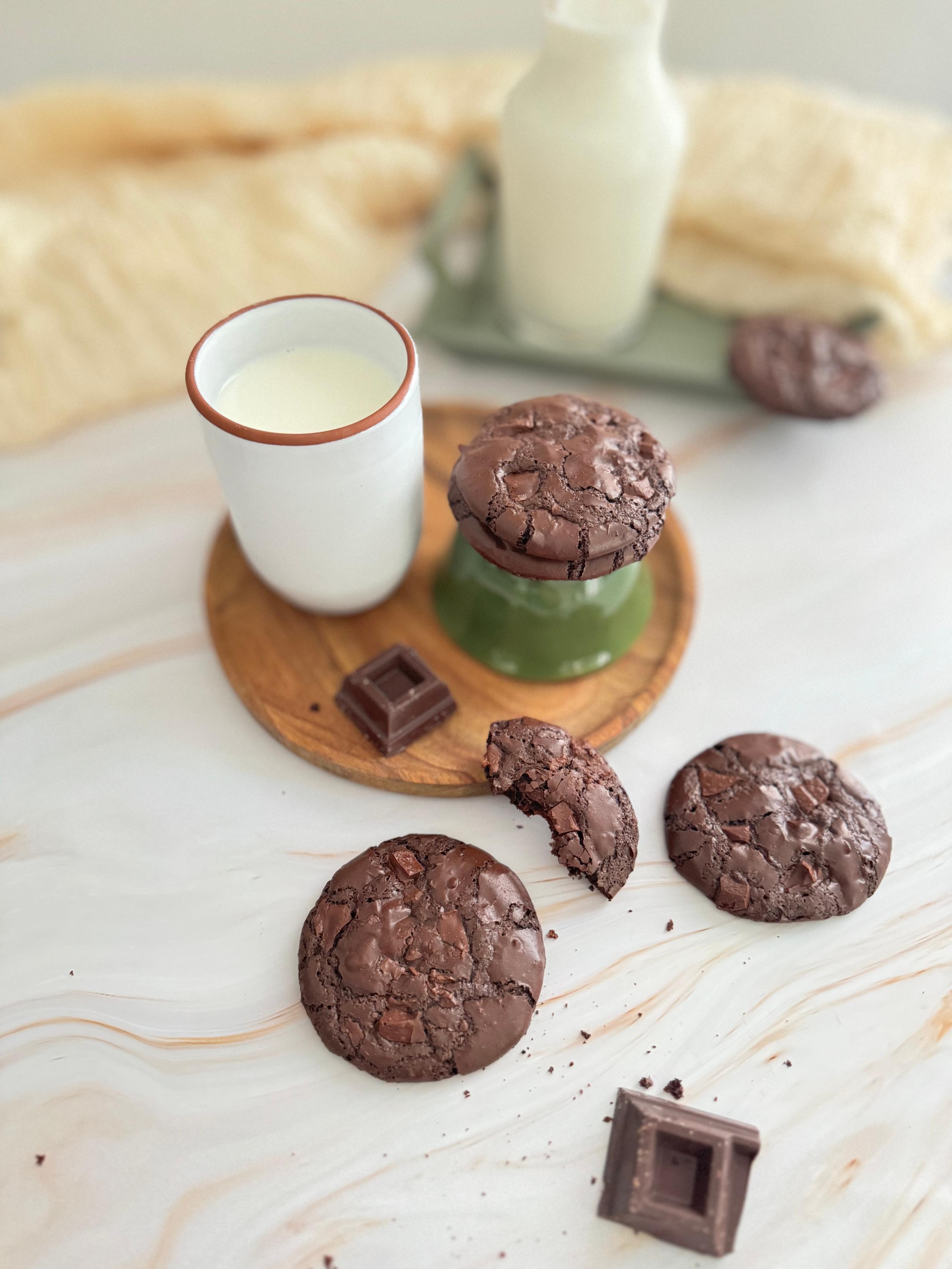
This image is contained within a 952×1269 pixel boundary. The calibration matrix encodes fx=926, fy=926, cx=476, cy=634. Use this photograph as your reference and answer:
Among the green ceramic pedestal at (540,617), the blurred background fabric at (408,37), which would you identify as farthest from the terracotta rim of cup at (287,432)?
the blurred background fabric at (408,37)

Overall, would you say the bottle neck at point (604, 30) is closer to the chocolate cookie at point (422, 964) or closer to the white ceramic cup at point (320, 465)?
the white ceramic cup at point (320, 465)

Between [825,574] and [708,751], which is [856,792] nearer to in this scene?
[708,751]

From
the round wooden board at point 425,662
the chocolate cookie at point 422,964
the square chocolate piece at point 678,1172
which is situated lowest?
the square chocolate piece at point 678,1172

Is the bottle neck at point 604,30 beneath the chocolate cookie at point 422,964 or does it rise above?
above

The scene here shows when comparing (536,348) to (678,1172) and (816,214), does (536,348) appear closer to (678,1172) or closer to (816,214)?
(816,214)

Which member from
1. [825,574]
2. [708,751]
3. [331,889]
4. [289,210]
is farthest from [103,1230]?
[289,210]

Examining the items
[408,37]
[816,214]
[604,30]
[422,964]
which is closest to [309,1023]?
[422,964]
